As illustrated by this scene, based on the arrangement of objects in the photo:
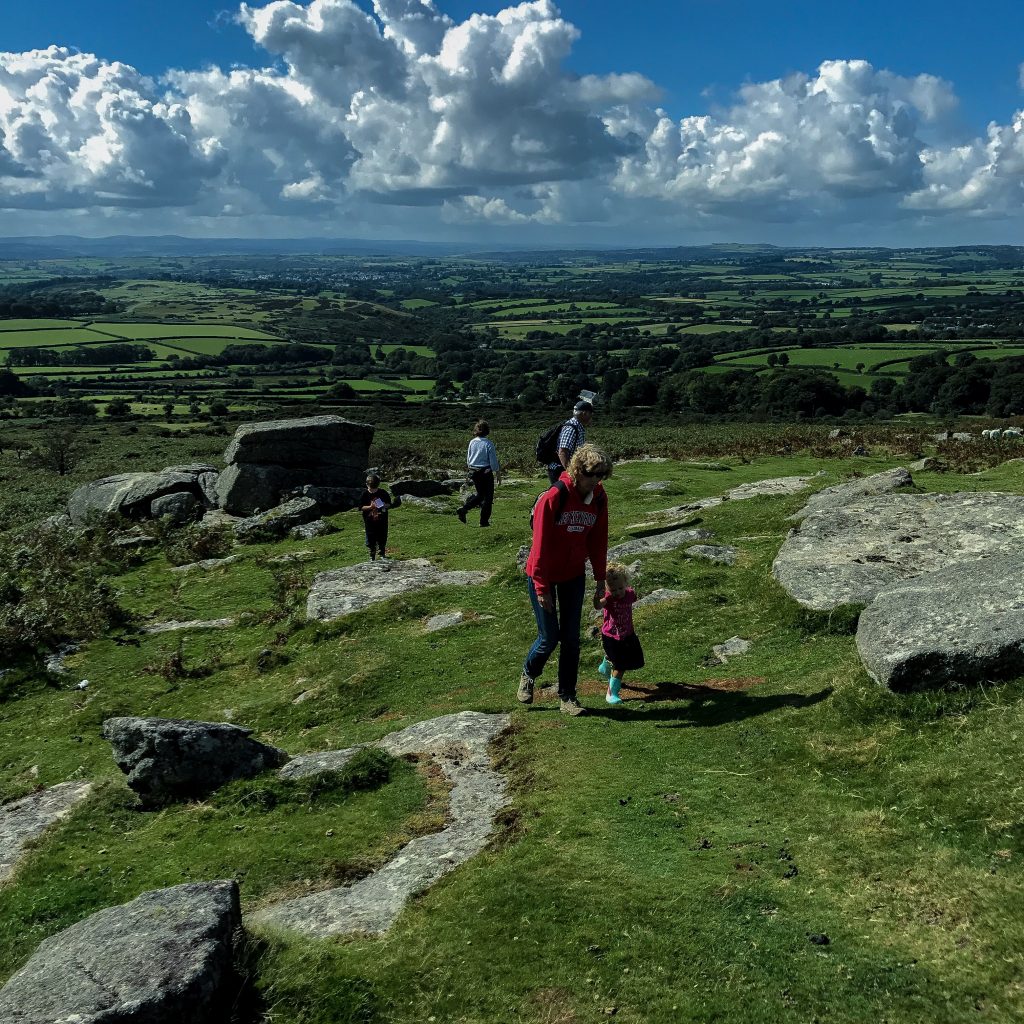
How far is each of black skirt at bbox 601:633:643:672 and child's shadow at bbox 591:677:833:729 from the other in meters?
0.52

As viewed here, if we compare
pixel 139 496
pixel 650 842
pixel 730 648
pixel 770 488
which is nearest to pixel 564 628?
pixel 730 648

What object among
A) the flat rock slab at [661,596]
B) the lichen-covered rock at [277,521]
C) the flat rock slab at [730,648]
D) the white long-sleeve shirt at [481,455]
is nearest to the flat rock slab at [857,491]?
the flat rock slab at [661,596]

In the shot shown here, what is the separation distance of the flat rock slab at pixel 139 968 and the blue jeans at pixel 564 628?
5.53m

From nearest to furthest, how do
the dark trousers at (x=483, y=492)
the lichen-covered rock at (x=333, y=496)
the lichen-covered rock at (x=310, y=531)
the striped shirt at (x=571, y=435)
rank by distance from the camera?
the striped shirt at (x=571, y=435), the dark trousers at (x=483, y=492), the lichen-covered rock at (x=310, y=531), the lichen-covered rock at (x=333, y=496)

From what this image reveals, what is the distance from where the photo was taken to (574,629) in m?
11.7

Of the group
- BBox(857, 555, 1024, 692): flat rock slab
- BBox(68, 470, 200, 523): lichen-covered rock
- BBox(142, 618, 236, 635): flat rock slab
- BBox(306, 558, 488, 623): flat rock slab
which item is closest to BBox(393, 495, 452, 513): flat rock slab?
BBox(306, 558, 488, 623): flat rock slab

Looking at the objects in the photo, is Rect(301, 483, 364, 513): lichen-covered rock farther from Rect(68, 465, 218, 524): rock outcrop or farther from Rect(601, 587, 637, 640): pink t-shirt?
Rect(601, 587, 637, 640): pink t-shirt

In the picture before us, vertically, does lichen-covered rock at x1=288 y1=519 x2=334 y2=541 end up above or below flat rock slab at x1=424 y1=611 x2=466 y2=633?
below

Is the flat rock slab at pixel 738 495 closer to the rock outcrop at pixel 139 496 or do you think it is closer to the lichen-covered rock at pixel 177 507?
the lichen-covered rock at pixel 177 507

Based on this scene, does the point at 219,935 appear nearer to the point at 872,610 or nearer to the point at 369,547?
the point at 872,610

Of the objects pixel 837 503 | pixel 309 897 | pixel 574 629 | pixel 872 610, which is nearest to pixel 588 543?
pixel 574 629

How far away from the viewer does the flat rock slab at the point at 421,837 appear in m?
7.58

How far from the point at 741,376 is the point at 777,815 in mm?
119701

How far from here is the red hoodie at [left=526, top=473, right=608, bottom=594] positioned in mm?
11070
